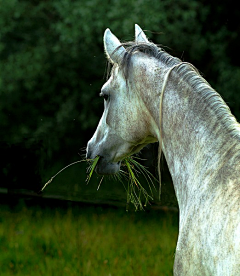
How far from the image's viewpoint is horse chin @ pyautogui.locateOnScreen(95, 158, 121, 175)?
3.59 metres

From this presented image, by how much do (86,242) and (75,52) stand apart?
2.60 meters

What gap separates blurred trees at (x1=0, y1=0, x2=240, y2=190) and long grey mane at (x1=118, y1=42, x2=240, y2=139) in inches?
134

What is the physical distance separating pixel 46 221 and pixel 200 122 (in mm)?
4656

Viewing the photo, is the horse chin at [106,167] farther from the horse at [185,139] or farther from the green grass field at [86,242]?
the green grass field at [86,242]

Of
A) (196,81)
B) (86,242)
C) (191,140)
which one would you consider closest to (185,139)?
(191,140)

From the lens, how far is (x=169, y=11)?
22.7 feet

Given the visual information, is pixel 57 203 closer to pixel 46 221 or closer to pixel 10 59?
pixel 46 221

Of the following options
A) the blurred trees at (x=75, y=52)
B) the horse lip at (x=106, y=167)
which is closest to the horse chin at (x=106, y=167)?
the horse lip at (x=106, y=167)

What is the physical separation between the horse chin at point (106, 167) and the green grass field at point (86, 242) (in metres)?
1.80

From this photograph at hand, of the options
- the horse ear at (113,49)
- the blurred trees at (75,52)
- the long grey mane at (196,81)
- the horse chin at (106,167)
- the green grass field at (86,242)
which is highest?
the blurred trees at (75,52)

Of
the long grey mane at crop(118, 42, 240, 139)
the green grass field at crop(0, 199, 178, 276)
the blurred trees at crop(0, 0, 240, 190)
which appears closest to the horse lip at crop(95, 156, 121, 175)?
the long grey mane at crop(118, 42, 240, 139)

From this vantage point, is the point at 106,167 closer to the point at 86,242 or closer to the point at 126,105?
the point at 126,105

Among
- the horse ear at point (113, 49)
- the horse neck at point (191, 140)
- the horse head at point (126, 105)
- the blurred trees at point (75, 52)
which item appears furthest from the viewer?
the blurred trees at point (75, 52)

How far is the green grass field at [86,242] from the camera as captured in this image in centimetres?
528
